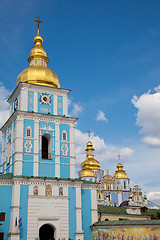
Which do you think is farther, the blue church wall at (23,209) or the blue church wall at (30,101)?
the blue church wall at (30,101)

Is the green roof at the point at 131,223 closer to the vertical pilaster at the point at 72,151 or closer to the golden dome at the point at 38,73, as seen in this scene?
the vertical pilaster at the point at 72,151

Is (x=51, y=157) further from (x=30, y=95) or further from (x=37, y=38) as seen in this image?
(x=37, y=38)

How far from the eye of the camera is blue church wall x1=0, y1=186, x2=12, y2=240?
76.4 ft

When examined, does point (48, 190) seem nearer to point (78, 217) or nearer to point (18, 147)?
point (78, 217)

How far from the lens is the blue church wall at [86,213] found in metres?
25.5

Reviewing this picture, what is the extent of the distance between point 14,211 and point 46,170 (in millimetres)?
4201

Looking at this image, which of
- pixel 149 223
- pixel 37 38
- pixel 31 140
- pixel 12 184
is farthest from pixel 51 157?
pixel 37 38

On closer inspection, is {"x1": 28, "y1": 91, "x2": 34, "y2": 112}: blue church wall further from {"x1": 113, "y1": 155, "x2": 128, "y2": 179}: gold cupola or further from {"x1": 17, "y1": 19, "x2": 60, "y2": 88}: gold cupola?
{"x1": 113, "y1": 155, "x2": 128, "y2": 179}: gold cupola

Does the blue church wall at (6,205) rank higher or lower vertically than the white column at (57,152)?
lower

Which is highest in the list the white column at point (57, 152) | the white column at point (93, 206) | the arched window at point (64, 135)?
the arched window at point (64, 135)

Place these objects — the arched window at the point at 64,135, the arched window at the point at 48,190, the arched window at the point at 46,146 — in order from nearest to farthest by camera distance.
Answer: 1. the arched window at the point at 48,190
2. the arched window at the point at 46,146
3. the arched window at the point at 64,135

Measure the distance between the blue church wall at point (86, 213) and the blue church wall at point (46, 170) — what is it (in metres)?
3.15

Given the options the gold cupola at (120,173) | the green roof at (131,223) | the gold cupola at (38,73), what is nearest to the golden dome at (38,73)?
the gold cupola at (38,73)

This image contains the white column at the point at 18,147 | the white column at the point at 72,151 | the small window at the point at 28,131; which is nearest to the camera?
the white column at the point at 18,147
